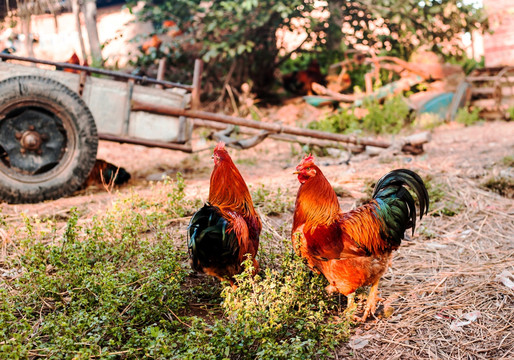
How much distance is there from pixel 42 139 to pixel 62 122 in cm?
28

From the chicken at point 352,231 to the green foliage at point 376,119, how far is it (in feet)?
20.4

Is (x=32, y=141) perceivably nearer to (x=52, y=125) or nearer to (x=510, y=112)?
(x=52, y=125)

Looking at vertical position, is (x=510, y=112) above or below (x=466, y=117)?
above

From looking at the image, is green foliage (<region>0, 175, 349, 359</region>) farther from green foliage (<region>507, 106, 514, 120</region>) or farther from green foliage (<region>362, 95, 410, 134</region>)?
green foliage (<region>507, 106, 514, 120</region>)

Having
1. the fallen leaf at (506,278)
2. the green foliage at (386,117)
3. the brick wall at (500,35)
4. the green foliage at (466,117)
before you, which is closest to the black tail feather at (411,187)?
the fallen leaf at (506,278)

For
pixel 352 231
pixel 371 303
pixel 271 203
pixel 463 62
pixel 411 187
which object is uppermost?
pixel 463 62

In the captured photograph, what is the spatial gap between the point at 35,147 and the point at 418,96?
330 inches

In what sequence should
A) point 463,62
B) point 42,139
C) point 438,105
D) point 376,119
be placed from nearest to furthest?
point 42,139 → point 376,119 → point 438,105 → point 463,62

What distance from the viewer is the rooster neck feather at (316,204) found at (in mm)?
2904

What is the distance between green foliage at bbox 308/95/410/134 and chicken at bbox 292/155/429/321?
20.4 ft

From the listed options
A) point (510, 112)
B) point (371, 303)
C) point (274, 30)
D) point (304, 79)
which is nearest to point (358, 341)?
point (371, 303)

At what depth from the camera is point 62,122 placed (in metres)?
4.91

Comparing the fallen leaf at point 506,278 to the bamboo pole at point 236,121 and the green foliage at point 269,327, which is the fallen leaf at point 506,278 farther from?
the bamboo pole at point 236,121

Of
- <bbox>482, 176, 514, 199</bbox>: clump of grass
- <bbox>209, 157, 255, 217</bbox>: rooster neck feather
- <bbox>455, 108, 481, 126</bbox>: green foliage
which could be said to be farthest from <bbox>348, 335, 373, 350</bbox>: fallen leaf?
<bbox>455, 108, 481, 126</bbox>: green foliage
